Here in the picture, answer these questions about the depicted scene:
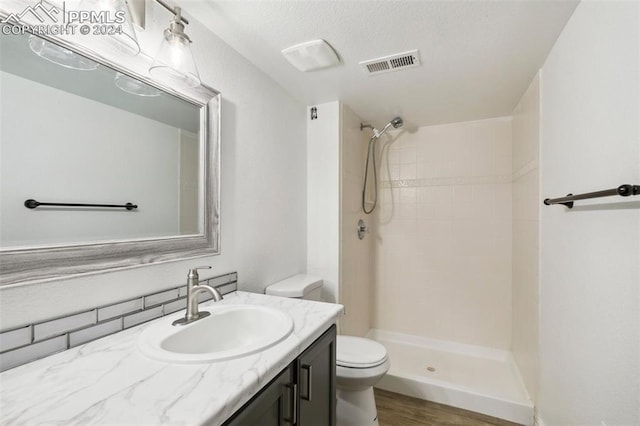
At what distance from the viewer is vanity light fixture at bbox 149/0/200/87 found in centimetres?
104

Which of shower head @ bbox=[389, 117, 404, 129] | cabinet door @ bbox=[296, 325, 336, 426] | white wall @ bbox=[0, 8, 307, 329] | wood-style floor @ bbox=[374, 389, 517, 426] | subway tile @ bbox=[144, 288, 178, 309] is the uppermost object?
shower head @ bbox=[389, 117, 404, 129]

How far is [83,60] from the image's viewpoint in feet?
2.98

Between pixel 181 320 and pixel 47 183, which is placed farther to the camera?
pixel 181 320

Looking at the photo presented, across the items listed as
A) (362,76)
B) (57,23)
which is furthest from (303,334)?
(362,76)

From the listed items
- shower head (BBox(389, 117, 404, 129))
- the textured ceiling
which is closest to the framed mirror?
the textured ceiling

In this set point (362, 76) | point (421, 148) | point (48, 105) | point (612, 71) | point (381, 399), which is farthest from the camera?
point (421, 148)

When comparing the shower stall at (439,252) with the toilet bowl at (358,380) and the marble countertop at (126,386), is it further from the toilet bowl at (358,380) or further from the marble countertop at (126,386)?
the marble countertop at (126,386)

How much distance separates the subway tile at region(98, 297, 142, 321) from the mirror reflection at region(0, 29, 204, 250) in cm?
22

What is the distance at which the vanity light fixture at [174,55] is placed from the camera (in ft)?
3.42

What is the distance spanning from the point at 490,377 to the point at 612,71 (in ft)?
6.92

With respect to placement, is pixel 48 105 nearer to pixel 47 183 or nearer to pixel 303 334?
pixel 47 183

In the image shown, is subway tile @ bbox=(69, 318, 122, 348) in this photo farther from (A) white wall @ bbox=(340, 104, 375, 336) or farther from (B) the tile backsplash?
(A) white wall @ bbox=(340, 104, 375, 336)

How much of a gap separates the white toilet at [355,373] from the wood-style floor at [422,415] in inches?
10.7

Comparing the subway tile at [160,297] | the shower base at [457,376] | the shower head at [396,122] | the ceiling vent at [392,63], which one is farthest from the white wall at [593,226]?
the subway tile at [160,297]
